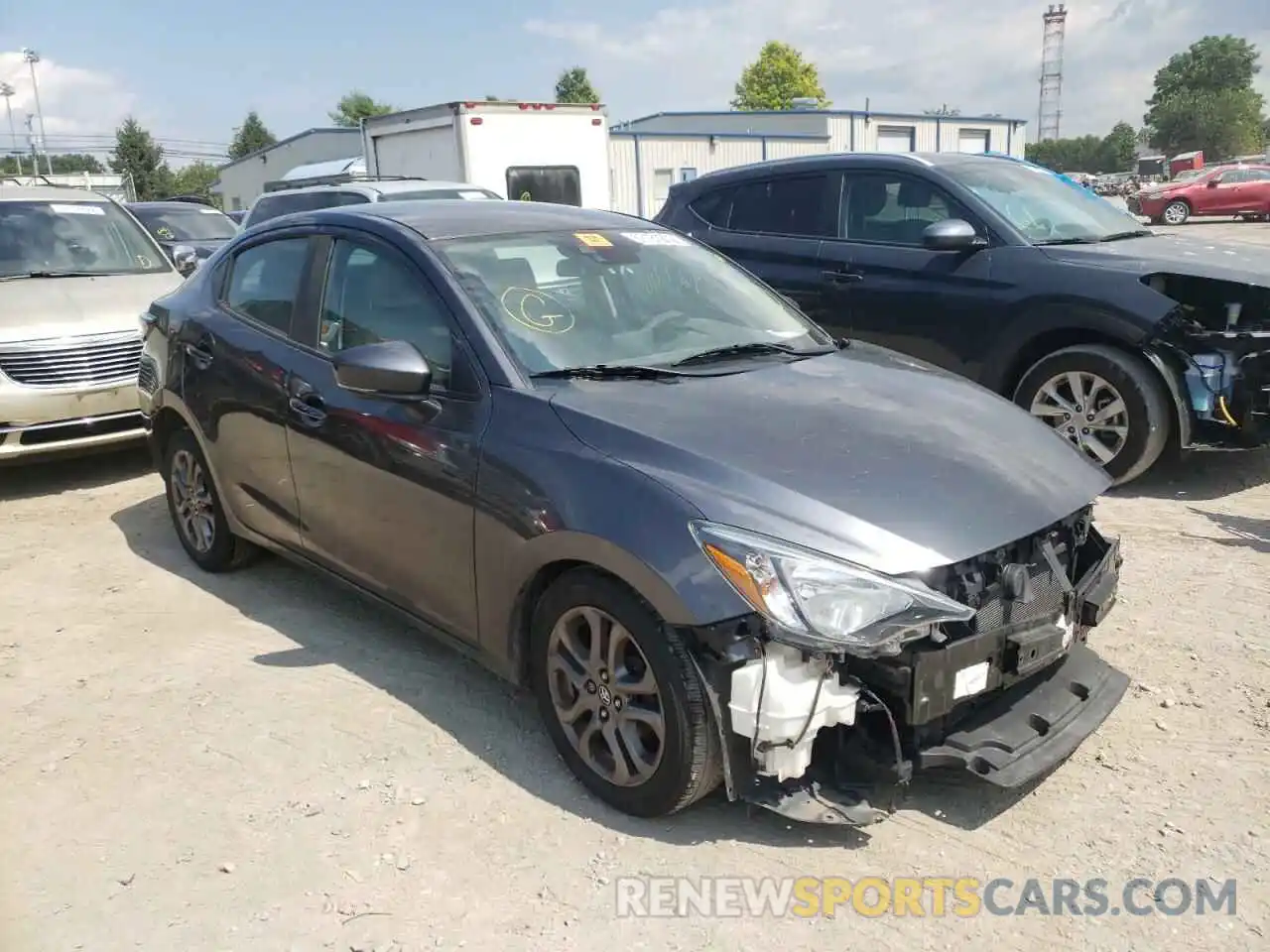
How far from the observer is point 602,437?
289 cm

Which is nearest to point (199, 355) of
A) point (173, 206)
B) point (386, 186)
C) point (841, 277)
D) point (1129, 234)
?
point (841, 277)

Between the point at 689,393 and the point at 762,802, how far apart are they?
1.23 m

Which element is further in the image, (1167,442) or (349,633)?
(1167,442)

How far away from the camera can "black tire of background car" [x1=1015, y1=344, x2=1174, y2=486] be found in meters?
5.34

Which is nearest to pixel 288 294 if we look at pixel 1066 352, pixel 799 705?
pixel 799 705

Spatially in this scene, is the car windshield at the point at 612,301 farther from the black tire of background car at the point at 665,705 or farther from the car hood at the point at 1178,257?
the car hood at the point at 1178,257

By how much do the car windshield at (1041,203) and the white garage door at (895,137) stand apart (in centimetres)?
2763

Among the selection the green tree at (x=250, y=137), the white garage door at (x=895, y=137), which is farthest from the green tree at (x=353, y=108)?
the white garage door at (x=895, y=137)

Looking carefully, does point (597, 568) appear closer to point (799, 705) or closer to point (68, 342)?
point (799, 705)

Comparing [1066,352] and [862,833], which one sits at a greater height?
[1066,352]

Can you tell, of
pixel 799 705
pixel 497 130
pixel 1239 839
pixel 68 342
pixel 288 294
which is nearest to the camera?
pixel 799 705

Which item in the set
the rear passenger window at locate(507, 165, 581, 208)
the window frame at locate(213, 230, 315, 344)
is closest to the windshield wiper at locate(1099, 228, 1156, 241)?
the window frame at locate(213, 230, 315, 344)

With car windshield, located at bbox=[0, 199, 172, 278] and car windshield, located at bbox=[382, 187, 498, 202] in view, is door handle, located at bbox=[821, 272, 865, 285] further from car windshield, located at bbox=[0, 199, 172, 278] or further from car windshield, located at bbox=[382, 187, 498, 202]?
car windshield, located at bbox=[382, 187, 498, 202]

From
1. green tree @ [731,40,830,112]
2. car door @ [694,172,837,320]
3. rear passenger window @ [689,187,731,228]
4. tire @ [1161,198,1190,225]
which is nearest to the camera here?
car door @ [694,172,837,320]
